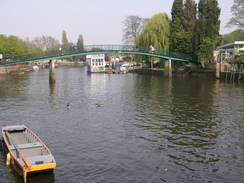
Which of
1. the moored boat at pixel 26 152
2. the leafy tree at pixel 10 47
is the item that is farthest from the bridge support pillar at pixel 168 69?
the leafy tree at pixel 10 47

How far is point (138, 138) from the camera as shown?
21.3 metres

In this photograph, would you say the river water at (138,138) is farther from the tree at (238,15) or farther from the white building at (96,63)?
the white building at (96,63)

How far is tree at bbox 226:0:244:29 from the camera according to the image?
223 feet

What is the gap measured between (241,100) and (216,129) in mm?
14430

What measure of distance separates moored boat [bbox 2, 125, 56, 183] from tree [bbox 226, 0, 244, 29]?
61897 mm

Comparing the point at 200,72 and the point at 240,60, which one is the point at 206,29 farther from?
the point at 240,60

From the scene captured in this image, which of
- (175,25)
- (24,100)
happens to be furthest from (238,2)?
(24,100)

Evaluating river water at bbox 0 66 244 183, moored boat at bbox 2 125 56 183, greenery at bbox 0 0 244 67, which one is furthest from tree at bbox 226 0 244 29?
moored boat at bbox 2 125 56 183

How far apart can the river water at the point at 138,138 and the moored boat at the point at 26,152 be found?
2.72 ft

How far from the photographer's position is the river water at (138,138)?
1529 cm

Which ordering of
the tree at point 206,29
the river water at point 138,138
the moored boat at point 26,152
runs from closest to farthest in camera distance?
the moored boat at point 26,152 < the river water at point 138,138 < the tree at point 206,29

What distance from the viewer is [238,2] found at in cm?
6831

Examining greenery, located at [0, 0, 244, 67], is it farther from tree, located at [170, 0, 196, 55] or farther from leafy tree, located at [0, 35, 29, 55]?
leafy tree, located at [0, 35, 29, 55]

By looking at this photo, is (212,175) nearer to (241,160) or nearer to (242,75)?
(241,160)
